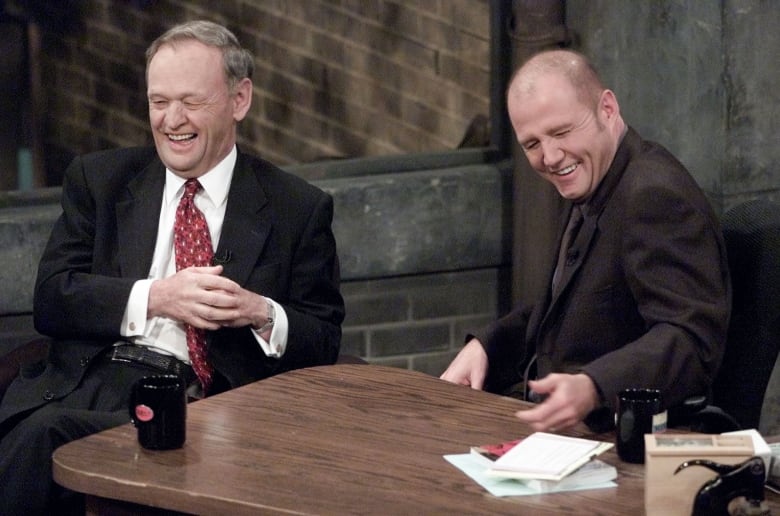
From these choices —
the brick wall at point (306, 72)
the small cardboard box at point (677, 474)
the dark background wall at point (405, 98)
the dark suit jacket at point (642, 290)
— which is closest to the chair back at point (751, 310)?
the dark suit jacket at point (642, 290)

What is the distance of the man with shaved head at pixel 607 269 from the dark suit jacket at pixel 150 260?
477 mm

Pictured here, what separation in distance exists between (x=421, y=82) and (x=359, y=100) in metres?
0.24

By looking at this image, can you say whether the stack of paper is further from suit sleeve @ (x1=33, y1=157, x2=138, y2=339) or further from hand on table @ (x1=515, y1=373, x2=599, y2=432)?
suit sleeve @ (x1=33, y1=157, x2=138, y2=339)

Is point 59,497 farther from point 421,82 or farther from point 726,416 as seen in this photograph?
point 421,82

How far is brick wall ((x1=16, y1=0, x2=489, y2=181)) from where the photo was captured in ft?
16.6

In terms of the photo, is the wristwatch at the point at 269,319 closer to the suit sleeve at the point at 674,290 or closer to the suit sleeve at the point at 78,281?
the suit sleeve at the point at 78,281

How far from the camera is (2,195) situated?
4.99m

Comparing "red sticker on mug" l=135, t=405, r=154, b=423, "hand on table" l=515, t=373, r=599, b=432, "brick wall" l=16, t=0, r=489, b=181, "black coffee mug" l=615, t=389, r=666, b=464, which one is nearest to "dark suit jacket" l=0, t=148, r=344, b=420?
"red sticker on mug" l=135, t=405, r=154, b=423

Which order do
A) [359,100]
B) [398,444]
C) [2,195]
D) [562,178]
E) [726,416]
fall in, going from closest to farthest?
[398,444]
[726,416]
[562,178]
[2,195]
[359,100]

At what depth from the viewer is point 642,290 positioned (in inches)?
120

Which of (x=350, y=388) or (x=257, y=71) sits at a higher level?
(x=257, y=71)

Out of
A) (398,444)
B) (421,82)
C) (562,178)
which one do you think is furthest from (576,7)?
(398,444)

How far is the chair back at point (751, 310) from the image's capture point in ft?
10.2

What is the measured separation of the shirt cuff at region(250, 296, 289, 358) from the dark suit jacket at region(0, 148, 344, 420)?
2 centimetres
